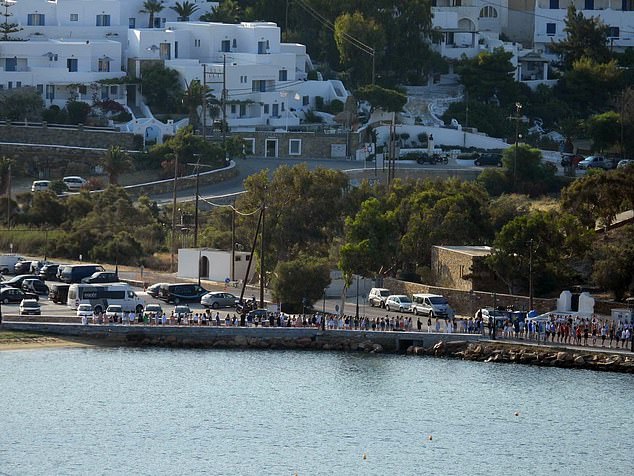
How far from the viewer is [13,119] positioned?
356ft

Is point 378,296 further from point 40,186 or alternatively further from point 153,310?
point 40,186

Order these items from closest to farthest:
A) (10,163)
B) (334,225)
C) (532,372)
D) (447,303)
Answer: (532,372) → (447,303) → (334,225) → (10,163)

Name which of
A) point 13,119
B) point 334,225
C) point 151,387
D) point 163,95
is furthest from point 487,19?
point 151,387

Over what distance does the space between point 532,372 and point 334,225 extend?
1969 cm

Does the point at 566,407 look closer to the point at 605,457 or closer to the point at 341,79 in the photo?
the point at 605,457

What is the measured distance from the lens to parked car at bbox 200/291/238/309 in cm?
7788

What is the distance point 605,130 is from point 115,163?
86.2 ft

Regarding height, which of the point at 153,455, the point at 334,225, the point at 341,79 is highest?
the point at 341,79

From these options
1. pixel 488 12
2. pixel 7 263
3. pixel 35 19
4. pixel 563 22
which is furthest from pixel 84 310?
pixel 488 12

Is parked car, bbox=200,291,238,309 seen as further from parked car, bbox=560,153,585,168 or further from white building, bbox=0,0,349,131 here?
parked car, bbox=560,153,585,168

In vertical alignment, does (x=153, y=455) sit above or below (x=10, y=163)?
below

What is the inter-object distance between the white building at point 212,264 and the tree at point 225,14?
34.9 meters

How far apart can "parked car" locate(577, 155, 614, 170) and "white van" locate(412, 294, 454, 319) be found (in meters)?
33.2

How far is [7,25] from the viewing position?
11275 cm
